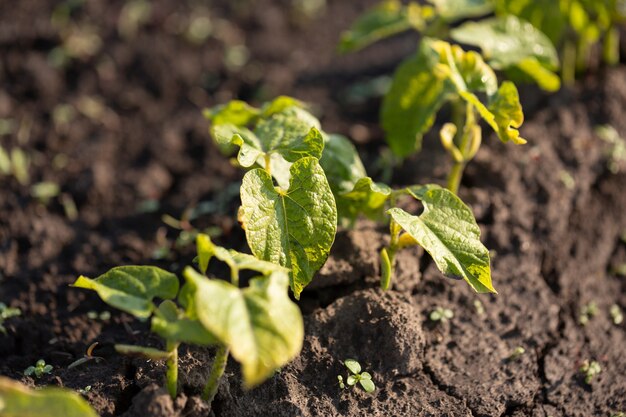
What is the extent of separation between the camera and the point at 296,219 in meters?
1.85

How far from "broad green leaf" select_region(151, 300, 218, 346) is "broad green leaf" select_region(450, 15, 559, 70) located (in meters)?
1.42

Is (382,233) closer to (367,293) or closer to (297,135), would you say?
(367,293)

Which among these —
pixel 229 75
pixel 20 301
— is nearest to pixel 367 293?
pixel 20 301

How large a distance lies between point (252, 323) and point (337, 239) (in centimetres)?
84

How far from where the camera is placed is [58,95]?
10.5 ft

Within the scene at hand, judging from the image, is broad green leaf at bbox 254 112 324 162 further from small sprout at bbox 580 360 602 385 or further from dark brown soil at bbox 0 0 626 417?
small sprout at bbox 580 360 602 385

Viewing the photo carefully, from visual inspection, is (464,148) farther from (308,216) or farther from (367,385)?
(367,385)

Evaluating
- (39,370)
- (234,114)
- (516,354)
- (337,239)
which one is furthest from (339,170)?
(39,370)

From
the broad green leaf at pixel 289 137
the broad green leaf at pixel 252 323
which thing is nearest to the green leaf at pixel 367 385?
the broad green leaf at pixel 252 323

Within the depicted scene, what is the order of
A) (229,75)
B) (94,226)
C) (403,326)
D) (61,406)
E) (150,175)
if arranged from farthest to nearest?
(229,75), (150,175), (94,226), (403,326), (61,406)

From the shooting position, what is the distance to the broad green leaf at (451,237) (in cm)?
181

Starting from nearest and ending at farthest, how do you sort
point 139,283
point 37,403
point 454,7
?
1. point 37,403
2. point 139,283
3. point 454,7

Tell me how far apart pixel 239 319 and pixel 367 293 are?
27.8 inches

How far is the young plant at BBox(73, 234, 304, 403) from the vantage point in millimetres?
1404
